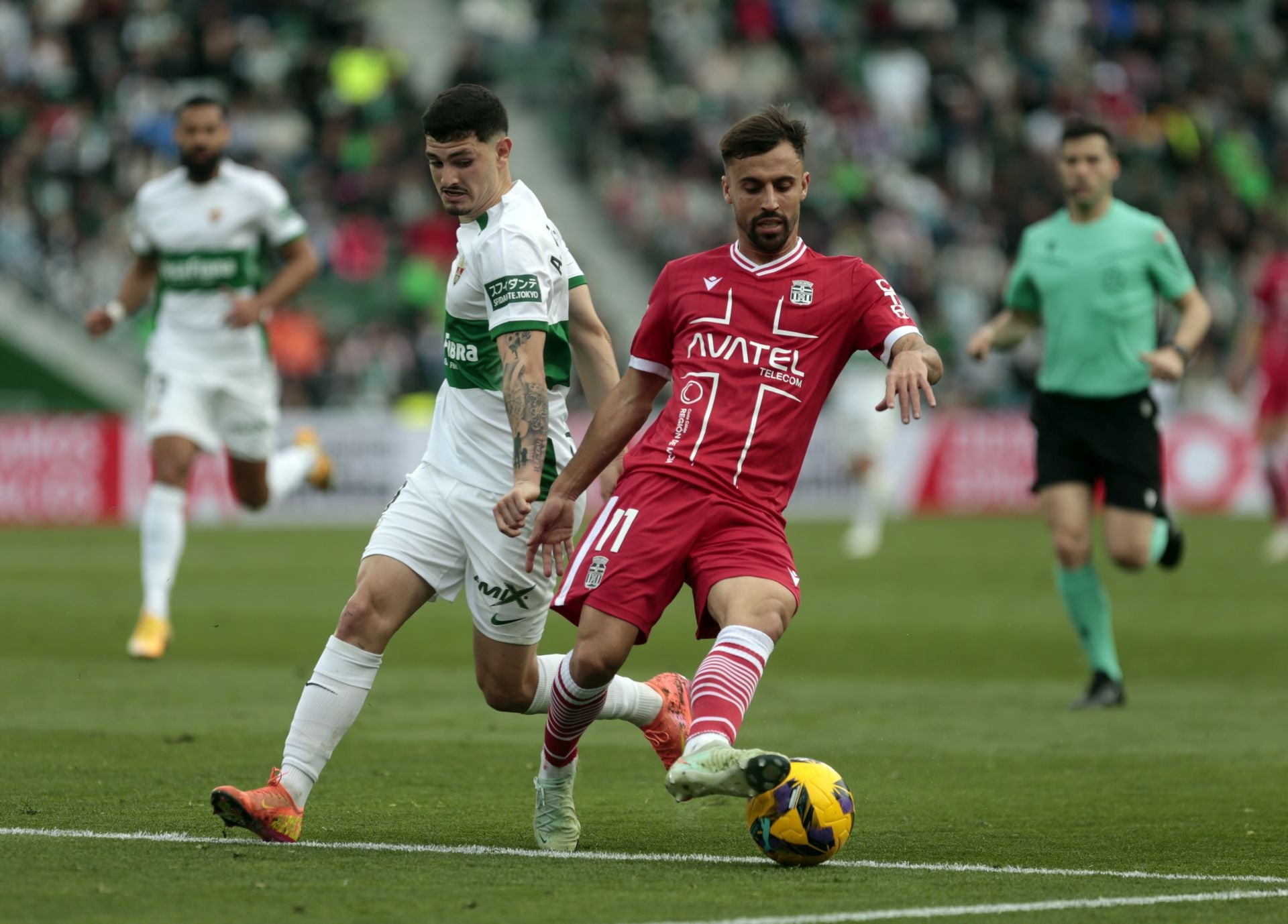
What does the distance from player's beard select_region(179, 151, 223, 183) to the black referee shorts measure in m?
4.92

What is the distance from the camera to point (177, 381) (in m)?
11.9

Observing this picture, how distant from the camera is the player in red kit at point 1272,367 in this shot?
60.8 ft

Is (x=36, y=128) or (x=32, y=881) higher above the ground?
(x=36, y=128)

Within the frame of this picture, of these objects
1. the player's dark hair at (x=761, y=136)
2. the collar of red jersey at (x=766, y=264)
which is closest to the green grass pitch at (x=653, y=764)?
the collar of red jersey at (x=766, y=264)

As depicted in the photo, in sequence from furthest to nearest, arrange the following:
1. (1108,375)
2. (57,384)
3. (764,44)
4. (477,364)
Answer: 1. (764,44)
2. (57,384)
3. (1108,375)
4. (477,364)

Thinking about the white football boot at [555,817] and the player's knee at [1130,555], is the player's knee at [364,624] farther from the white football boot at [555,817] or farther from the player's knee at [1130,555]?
the player's knee at [1130,555]

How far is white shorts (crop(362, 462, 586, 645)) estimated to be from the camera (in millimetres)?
6590

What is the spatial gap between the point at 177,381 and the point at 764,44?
21.0 meters

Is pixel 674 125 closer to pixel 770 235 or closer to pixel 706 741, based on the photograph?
pixel 770 235

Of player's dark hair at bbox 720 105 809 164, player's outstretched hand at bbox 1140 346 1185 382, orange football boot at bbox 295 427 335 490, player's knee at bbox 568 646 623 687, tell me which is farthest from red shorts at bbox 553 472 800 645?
orange football boot at bbox 295 427 335 490

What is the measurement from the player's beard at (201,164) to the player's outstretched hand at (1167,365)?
539 centimetres

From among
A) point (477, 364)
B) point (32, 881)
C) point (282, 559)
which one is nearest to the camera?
point (32, 881)

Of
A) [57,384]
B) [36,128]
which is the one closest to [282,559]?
[57,384]

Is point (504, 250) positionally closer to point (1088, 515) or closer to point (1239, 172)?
point (1088, 515)
